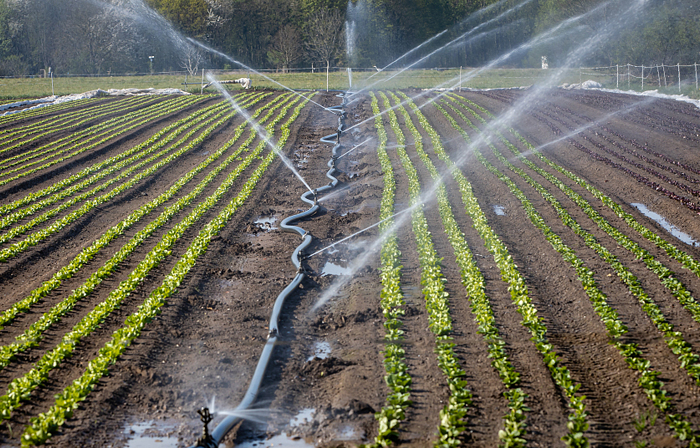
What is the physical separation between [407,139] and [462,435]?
20.4 metres

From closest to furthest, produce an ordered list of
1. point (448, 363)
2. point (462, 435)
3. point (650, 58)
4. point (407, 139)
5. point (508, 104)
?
point (462, 435)
point (448, 363)
point (407, 139)
point (508, 104)
point (650, 58)

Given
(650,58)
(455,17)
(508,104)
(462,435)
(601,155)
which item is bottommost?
(462,435)

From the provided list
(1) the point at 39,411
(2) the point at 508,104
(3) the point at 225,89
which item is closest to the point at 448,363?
(1) the point at 39,411

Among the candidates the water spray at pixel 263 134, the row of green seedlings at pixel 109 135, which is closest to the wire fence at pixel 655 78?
the water spray at pixel 263 134

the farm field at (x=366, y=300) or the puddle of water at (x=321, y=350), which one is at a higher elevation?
the farm field at (x=366, y=300)

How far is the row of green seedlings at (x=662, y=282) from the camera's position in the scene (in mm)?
7117

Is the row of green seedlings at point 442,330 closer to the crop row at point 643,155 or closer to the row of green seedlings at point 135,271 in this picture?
the row of green seedlings at point 135,271

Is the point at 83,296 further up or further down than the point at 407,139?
further down

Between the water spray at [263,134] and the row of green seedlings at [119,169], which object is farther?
the water spray at [263,134]

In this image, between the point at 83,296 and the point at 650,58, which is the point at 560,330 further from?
the point at 650,58

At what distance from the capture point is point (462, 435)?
5.82 metres

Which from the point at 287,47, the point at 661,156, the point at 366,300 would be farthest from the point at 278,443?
the point at 287,47

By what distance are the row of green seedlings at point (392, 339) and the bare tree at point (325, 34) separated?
2232 inches

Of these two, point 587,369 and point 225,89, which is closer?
point 587,369
